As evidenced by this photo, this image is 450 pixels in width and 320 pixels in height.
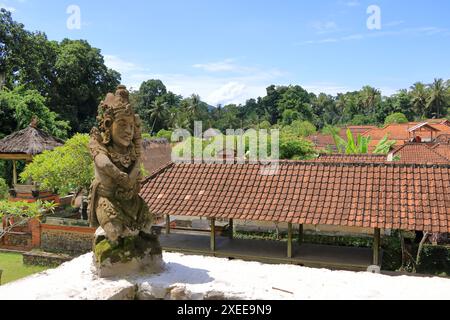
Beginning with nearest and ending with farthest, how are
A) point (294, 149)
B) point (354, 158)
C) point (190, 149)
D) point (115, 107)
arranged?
point (115, 107), point (354, 158), point (294, 149), point (190, 149)

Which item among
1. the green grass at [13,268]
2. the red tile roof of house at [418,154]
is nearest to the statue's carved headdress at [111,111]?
the green grass at [13,268]

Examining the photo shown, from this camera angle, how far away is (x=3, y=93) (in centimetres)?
2497

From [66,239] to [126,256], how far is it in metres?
10.3

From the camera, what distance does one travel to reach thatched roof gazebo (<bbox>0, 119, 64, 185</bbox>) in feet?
65.1

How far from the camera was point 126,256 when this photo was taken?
6.25m

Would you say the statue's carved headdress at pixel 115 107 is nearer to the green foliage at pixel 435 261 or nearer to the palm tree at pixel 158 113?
the green foliage at pixel 435 261

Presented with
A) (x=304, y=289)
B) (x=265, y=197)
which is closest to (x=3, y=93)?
(x=265, y=197)

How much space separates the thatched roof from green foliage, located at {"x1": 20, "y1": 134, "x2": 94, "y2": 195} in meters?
4.45

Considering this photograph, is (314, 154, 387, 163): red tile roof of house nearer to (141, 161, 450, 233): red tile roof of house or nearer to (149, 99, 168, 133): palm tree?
(141, 161, 450, 233): red tile roof of house

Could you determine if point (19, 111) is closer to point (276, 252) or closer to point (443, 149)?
point (276, 252)

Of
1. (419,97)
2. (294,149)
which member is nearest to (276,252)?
(294,149)

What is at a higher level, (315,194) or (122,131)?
(122,131)

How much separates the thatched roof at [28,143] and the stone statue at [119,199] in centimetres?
1480

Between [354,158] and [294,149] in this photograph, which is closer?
[354,158]
